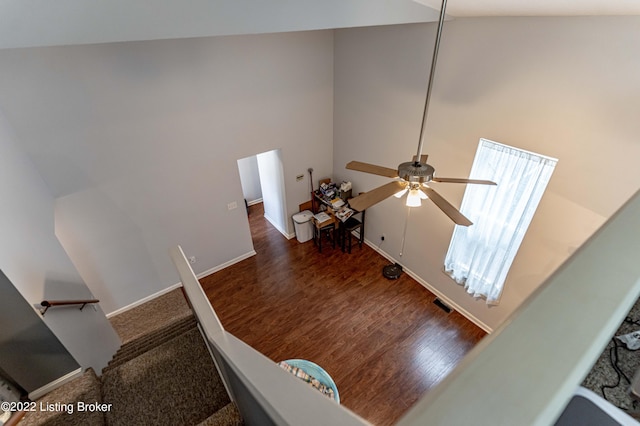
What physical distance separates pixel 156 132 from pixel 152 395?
328 centimetres

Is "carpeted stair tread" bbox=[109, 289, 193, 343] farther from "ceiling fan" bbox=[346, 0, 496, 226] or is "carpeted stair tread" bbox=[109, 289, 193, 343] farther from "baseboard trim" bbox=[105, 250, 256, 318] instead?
"ceiling fan" bbox=[346, 0, 496, 226]

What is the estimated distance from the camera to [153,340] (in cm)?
389

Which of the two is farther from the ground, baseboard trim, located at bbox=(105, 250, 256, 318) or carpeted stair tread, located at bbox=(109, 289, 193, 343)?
baseboard trim, located at bbox=(105, 250, 256, 318)

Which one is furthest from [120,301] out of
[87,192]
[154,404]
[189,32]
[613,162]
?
[613,162]

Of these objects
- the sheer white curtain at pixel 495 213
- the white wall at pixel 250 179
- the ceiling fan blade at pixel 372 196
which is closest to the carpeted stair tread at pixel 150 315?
the white wall at pixel 250 179

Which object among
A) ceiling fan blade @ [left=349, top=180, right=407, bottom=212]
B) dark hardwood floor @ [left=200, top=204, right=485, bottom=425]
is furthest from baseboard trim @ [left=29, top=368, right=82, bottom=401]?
ceiling fan blade @ [left=349, top=180, right=407, bottom=212]

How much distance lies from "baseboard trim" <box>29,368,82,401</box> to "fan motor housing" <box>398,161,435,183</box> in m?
3.63

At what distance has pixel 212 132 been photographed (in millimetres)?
4766

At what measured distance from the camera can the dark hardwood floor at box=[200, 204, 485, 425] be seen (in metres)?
4.18

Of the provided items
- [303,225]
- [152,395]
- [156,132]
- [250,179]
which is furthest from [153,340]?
[250,179]

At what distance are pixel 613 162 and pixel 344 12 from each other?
2866mm

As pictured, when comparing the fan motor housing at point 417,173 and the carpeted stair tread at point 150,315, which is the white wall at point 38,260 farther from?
the fan motor housing at point 417,173

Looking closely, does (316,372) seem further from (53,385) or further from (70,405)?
(53,385)

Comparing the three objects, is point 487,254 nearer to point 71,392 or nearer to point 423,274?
point 423,274
